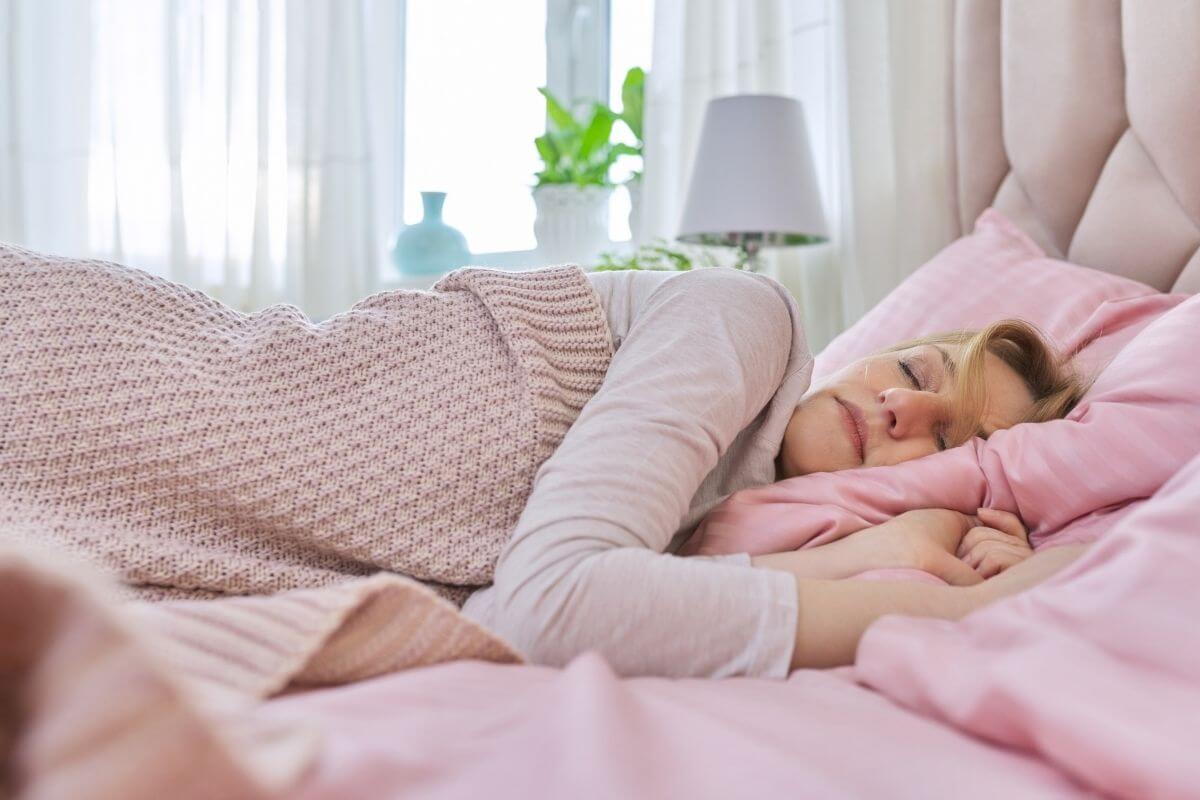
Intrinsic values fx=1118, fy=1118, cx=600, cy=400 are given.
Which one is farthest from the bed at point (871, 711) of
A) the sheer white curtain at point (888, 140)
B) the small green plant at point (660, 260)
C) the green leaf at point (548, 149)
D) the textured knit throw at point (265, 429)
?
the green leaf at point (548, 149)

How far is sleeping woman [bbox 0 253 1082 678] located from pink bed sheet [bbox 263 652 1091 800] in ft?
0.49

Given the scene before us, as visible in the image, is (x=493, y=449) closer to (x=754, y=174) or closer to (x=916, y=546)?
(x=916, y=546)

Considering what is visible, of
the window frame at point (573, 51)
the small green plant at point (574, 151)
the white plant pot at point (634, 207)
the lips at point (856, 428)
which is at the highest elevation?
the window frame at point (573, 51)

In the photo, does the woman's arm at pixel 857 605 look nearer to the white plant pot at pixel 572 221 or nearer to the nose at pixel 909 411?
the nose at pixel 909 411

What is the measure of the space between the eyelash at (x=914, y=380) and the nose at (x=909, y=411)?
24 millimetres

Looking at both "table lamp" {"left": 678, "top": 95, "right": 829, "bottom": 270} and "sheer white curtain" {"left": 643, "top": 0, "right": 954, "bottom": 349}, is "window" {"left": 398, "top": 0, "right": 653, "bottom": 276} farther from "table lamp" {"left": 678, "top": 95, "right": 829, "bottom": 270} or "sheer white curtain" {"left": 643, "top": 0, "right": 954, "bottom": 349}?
"table lamp" {"left": 678, "top": 95, "right": 829, "bottom": 270}

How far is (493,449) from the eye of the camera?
1032mm

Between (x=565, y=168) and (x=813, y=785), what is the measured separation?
295 centimetres

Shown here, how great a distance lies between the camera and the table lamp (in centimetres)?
238

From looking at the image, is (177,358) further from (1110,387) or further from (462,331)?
(1110,387)

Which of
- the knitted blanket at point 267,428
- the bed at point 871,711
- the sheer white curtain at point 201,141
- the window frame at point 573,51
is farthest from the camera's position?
the window frame at point 573,51

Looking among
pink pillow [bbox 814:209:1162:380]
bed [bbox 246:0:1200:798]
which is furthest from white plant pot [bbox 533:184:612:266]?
bed [bbox 246:0:1200:798]

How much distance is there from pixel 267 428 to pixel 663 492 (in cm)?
36

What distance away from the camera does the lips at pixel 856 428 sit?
1.17 meters
